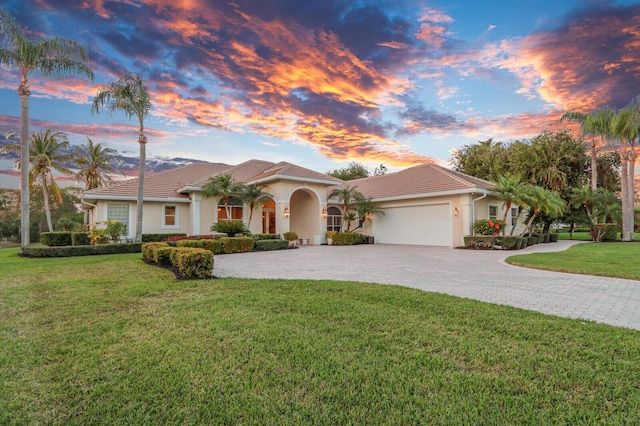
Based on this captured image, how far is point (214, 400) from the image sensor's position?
2439mm

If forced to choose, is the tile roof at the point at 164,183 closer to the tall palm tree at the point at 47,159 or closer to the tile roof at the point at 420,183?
the tall palm tree at the point at 47,159

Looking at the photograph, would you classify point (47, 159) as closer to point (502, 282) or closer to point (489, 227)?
point (502, 282)

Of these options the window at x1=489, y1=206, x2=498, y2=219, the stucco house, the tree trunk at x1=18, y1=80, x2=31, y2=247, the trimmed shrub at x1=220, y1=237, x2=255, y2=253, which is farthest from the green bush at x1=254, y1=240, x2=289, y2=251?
the window at x1=489, y1=206, x2=498, y2=219

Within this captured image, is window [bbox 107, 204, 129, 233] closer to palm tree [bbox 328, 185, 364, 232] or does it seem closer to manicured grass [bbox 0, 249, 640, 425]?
palm tree [bbox 328, 185, 364, 232]

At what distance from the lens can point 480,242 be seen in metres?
16.1

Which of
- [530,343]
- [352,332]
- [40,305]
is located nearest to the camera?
[530,343]

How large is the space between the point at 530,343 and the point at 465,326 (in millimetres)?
704

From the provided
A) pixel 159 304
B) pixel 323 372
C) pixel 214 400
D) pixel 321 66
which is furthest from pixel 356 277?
pixel 321 66

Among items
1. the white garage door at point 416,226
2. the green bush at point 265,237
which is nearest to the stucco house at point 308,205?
the white garage door at point 416,226

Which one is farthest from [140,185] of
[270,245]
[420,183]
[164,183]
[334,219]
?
[420,183]

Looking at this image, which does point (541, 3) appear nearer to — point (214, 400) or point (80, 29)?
point (214, 400)

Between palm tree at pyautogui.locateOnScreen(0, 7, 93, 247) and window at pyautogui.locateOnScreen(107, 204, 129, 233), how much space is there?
11.1ft

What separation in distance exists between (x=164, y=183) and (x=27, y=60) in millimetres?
8179

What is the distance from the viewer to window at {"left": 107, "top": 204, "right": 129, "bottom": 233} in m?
17.3
